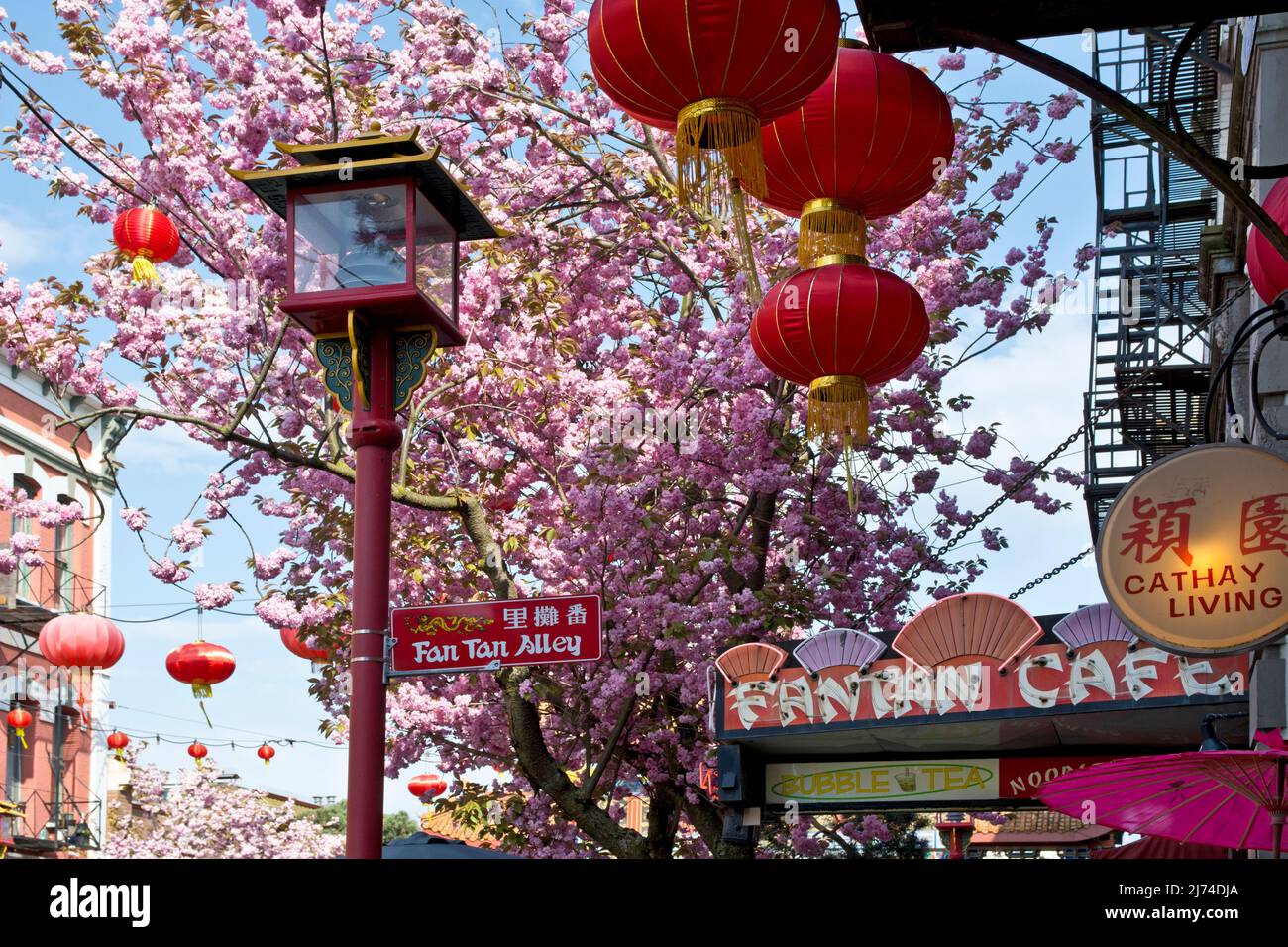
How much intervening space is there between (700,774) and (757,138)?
33.7 feet

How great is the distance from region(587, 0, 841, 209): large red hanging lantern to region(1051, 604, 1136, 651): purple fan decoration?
7113mm

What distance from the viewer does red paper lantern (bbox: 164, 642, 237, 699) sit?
19641mm

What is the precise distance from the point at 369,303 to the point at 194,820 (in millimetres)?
31452

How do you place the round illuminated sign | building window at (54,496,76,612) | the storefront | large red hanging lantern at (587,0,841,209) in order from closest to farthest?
large red hanging lantern at (587,0,841,209) < the round illuminated sign < the storefront < building window at (54,496,76,612)

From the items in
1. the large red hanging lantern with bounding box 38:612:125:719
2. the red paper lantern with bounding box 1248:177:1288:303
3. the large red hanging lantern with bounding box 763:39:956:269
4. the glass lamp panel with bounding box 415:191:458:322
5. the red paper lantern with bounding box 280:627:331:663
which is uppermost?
the glass lamp panel with bounding box 415:191:458:322

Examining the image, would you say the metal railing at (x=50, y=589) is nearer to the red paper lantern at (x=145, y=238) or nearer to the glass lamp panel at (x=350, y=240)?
the red paper lantern at (x=145, y=238)

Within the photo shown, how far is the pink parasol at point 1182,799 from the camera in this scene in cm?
618

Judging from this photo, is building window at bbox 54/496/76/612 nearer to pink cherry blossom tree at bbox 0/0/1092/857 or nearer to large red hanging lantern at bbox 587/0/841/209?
pink cherry blossom tree at bbox 0/0/1092/857

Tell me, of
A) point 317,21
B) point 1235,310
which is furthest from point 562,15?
point 1235,310

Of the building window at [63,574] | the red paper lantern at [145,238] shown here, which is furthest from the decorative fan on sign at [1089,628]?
the building window at [63,574]

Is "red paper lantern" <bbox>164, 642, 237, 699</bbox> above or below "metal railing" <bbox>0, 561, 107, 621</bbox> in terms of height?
below

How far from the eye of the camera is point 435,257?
977 cm

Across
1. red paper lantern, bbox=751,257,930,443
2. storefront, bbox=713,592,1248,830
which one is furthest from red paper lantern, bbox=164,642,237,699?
red paper lantern, bbox=751,257,930,443

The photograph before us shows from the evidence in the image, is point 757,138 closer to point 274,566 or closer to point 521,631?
point 521,631
